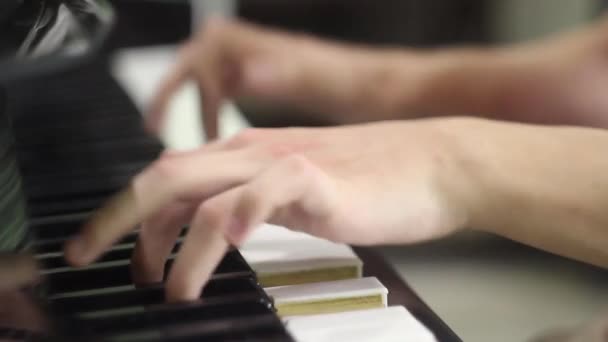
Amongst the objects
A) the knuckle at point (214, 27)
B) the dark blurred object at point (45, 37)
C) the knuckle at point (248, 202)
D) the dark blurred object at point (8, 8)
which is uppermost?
the dark blurred object at point (8, 8)

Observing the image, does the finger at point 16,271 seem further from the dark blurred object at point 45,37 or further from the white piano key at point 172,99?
the white piano key at point 172,99

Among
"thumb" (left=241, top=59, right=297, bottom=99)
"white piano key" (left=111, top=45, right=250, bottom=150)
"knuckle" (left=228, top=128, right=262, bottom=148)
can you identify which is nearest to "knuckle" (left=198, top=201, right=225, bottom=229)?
"knuckle" (left=228, top=128, right=262, bottom=148)

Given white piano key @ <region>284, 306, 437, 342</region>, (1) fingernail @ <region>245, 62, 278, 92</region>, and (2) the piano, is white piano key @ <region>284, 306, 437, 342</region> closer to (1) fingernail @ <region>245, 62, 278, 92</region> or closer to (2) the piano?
(2) the piano

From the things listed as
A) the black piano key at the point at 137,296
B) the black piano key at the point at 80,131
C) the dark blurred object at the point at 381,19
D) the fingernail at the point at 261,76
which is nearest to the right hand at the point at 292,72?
the fingernail at the point at 261,76

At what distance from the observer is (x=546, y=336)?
2.96 ft

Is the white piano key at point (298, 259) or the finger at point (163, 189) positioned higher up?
the finger at point (163, 189)

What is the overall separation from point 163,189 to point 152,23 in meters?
0.95

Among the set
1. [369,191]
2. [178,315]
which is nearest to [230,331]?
[178,315]

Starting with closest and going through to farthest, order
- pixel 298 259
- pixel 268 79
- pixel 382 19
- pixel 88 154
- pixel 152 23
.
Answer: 1. pixel 298 259
2. pixel 88 154
3. pixel 268 79
4. pixel 152 23
5. pixel 382 19

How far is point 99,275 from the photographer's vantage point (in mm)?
471

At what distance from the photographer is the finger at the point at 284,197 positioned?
1.45 feet

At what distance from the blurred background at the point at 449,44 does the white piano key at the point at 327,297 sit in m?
0.50

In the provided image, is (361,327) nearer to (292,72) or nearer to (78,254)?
(78,254)

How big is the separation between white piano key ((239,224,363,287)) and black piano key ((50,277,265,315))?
0.10ft
